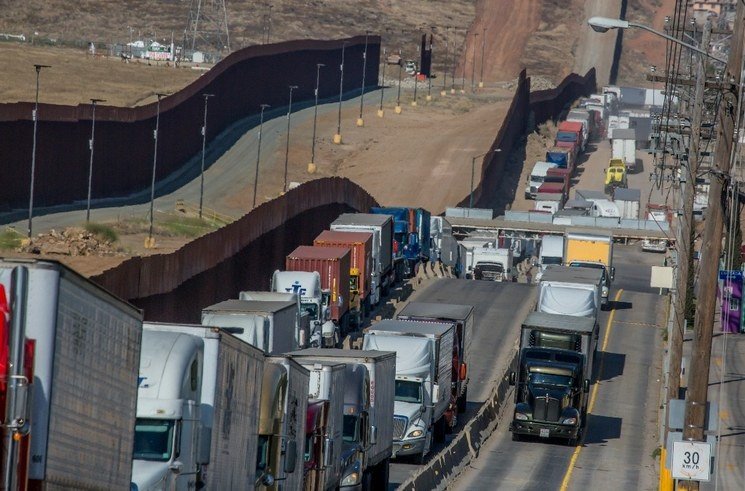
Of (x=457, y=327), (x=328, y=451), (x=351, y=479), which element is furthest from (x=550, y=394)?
(x=328, y=451)

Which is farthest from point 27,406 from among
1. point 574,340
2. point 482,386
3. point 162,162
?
point 162,162

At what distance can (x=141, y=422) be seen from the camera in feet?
63.1

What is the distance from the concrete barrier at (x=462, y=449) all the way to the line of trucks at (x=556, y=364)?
42.5 inches

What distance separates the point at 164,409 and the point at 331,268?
38.5m

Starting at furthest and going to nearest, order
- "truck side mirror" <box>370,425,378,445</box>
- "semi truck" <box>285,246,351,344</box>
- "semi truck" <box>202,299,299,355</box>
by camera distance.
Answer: "semi truck" <box>285,246,351,344</box> < "semi truck" <box>202,299,299,355</box> < "truck side mirror" <box>370,425,378,445</box>

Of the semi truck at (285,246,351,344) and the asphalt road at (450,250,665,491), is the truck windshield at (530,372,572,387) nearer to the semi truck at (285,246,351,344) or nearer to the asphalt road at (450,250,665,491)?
the asphalt road at (450,250,665,491)

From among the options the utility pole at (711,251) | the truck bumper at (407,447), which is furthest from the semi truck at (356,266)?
the utility pole at (711,251)

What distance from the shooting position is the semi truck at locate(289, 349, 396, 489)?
103 ft

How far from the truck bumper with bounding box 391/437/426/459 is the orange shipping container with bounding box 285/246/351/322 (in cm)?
1769

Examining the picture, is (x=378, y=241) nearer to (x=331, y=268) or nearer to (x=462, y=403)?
(x=331, y=268)

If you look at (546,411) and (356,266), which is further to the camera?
(356,266)

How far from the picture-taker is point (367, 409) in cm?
3228

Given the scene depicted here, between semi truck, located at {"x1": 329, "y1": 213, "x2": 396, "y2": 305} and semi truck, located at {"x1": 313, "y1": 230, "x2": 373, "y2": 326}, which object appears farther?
semi truck, located at {"x1": 329, "y1": 213, "x2": 396, "y2": 305}

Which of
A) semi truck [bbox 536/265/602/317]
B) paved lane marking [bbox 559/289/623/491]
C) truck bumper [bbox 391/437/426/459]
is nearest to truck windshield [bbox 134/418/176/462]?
truck bumper [bbox 391/437/426/459]
